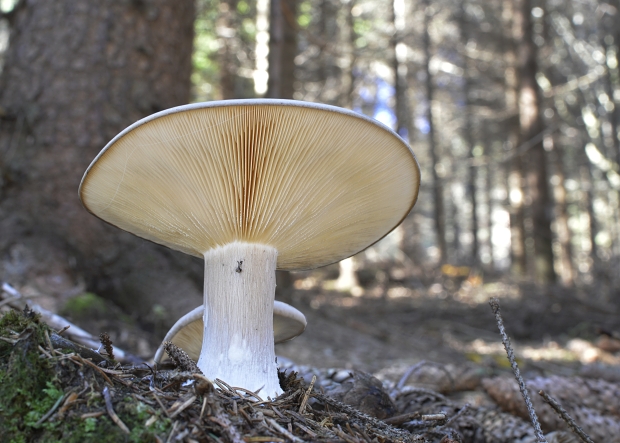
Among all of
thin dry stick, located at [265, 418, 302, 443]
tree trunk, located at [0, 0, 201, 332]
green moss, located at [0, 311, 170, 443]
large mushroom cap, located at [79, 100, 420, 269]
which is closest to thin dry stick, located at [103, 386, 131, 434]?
green moss, located at [0, 311, 170, 443]

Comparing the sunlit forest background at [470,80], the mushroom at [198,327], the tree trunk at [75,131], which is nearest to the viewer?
the mushroom at [198,327]

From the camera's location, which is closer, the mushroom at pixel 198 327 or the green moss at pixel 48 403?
the green moss at pixel 48 403

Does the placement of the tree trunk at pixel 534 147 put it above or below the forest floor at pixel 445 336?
above

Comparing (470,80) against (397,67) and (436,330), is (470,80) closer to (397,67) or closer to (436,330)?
(397,67)

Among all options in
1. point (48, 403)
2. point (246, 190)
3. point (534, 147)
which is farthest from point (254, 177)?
point (534, 147)

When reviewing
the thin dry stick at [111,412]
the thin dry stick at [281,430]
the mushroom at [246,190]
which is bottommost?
the thin dry stick at [281,430]

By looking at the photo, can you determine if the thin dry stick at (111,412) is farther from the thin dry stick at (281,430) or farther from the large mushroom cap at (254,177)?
the large mushroom cap at (254,177)

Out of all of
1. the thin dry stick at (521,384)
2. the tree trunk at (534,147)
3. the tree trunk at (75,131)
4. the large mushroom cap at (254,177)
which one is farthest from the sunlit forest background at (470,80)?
the thin dry stick at (521,384)
